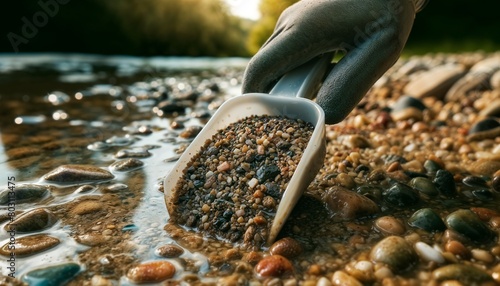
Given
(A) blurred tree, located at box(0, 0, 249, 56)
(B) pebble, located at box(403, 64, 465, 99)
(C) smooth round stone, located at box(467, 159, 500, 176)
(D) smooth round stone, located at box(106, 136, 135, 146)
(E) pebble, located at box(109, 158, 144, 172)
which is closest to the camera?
(C) smooth round stone, located at box(467, 159, 500, 176)

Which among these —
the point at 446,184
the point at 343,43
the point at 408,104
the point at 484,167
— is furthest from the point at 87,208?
the point at 408,104

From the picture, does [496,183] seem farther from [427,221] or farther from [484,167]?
[427,221]

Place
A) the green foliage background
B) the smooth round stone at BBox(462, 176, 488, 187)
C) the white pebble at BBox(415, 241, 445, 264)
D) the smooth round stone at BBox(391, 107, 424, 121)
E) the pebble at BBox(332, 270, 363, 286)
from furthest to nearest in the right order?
1. the green foliage background
2. the smooth round stone at BBox(391, 107, 424, 121)
3. the smooth round stone at BBox(462, 176, 488, 187)
4. the white pebble at BBox(415, 241, 445, 264)
5. the pebble at BBox(332, 270, 363, 286)

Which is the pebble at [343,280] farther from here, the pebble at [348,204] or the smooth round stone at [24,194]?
the smooth round stone at [24,194]

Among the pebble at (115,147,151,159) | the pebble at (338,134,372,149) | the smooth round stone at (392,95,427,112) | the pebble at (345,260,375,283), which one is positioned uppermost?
the smooth round stone at (392,95,427,112)

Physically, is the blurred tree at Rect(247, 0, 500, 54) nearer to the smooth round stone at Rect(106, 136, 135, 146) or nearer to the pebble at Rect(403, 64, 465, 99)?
the pebble at Rect(403, 64, 465, 99)

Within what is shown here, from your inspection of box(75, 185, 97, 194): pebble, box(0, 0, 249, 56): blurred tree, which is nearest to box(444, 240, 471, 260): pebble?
box(75, 185, 97, 194): pebble

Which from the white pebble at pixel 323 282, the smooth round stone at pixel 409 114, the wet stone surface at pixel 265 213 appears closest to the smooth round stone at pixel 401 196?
the wet stone surface at pixel 265 213
